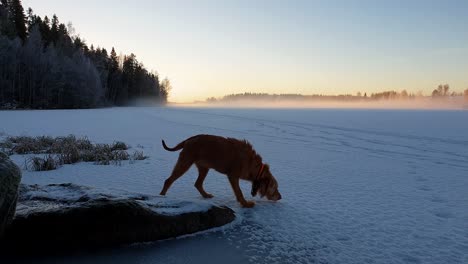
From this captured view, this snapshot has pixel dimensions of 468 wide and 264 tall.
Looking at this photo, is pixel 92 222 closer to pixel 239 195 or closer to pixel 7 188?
pixel 7 188

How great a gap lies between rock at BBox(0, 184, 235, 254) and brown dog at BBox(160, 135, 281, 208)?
99cm

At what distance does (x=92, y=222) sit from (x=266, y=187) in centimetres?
249

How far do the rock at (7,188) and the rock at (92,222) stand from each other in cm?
37

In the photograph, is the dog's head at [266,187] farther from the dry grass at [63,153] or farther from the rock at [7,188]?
the dry grass at [63,153]

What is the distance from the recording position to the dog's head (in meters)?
5.06

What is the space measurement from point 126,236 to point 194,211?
0.81m

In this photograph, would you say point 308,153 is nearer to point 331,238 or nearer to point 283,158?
point 283,158

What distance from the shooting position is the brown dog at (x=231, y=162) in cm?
493

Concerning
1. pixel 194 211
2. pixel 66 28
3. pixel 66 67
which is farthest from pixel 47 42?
pixel 194 211

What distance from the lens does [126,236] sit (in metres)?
3.54

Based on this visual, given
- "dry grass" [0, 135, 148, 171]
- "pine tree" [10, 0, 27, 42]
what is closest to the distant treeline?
"pine tree" [10, 0, 27, 42]

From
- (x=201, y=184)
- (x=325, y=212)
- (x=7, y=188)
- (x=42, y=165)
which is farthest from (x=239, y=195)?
(x=42, y=165)

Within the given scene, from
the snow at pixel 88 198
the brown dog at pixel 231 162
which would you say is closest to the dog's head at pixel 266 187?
the brown dog at pixel 231 162

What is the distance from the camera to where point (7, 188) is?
284 centimetres
